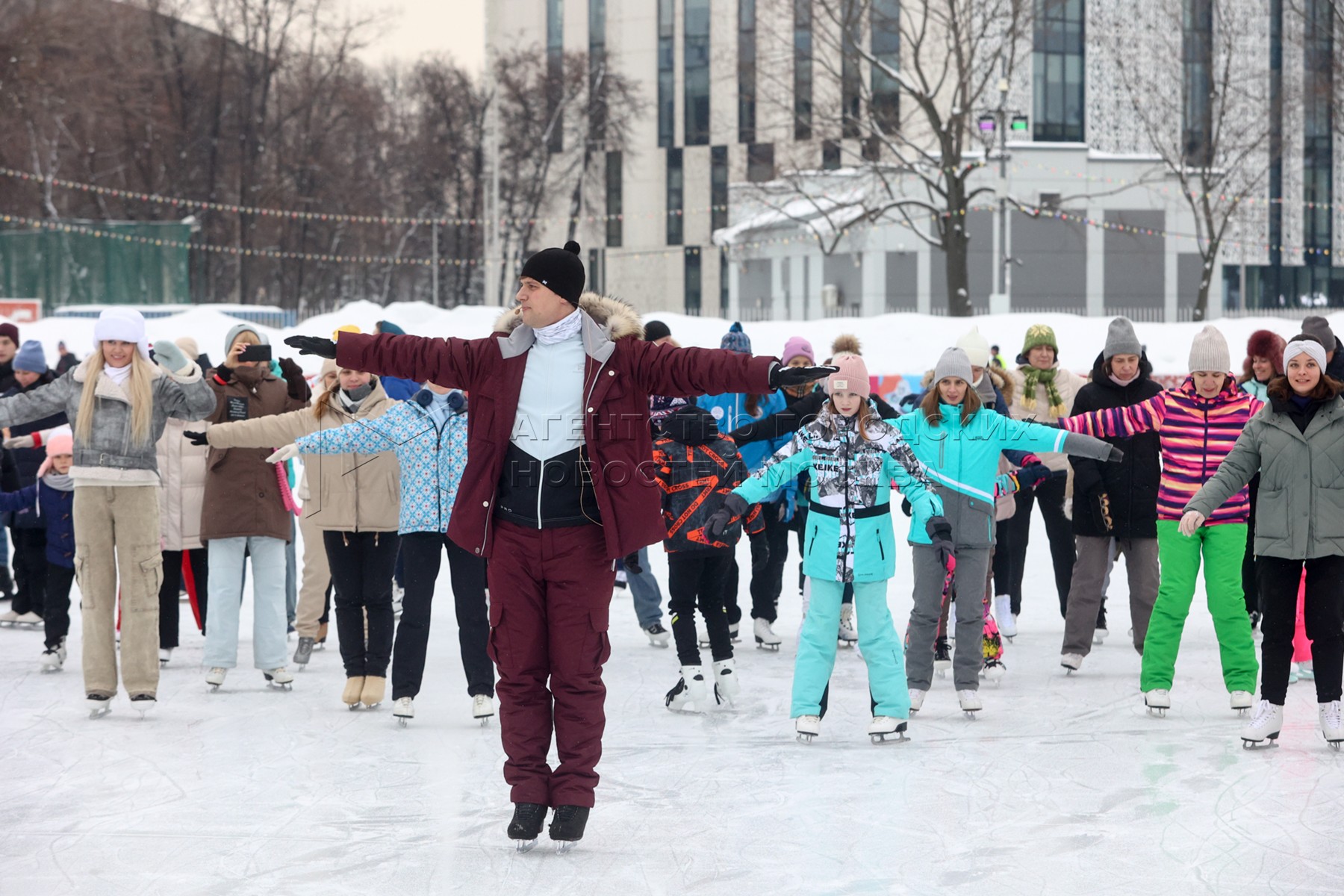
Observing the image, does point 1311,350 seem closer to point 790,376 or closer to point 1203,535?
point 1203,535

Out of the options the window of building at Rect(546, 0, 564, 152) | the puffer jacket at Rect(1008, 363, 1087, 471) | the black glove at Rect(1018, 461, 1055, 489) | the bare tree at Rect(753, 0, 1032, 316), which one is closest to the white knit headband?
the black glove at Rect(1018, 461, 1055, 489)

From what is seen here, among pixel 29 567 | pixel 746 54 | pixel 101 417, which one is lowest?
pixel 29 567

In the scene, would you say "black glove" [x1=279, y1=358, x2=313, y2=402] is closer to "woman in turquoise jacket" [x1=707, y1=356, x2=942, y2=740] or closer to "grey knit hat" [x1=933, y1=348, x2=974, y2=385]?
"woman in turquoise jacket" [x1=707, y1=356, x2=942, y2=740]

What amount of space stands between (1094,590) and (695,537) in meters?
2.30

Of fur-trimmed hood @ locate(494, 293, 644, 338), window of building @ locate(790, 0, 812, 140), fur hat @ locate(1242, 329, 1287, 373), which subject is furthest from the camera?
window of building @ locate(790, 0, 812, 140)

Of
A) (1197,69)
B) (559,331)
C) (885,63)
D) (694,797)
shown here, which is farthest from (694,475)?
(1197,69)

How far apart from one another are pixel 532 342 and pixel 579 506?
54 cm

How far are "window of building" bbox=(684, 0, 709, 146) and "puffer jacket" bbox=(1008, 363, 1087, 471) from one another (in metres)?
48.2

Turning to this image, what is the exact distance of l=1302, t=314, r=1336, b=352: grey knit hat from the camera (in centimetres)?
793

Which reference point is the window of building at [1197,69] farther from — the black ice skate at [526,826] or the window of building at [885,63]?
the black ice skate at [526,826]

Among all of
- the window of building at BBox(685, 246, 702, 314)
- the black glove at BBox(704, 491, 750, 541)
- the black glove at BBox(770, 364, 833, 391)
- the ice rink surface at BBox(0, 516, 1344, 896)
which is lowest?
the ice rink surface at BBox(0, 516, 1344, 896)

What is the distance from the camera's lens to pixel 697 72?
185ft

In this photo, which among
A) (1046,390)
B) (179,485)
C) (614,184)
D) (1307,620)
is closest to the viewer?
(1307,620)

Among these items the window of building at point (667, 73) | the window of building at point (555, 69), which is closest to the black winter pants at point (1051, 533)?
the window of building at point (555, 69)
